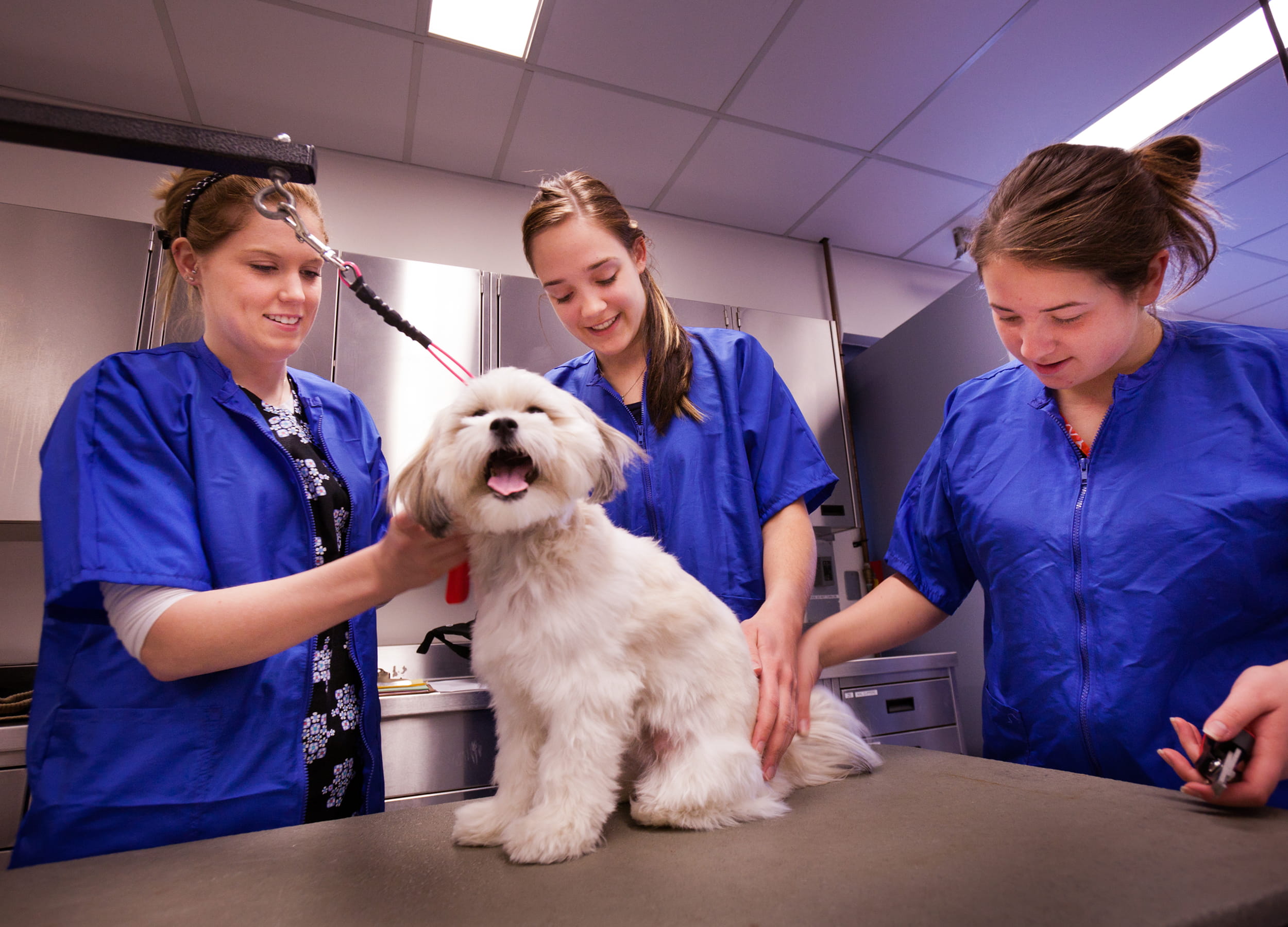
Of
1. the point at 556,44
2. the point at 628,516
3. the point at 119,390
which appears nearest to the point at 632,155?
the point at 556,44

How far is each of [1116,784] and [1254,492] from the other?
Answer: 0.47 metres

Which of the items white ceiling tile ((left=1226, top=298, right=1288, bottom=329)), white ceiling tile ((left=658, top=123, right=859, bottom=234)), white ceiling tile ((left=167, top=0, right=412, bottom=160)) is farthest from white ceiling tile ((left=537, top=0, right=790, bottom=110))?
white ceiling tile ((left=1226, top=298, right=1288, bottom=329))

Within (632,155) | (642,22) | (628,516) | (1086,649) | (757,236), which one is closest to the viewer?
(1086,649)

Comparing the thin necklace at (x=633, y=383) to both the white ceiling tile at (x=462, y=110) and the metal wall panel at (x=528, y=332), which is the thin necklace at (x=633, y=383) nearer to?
the metal wall panel at (x=528, y=332)

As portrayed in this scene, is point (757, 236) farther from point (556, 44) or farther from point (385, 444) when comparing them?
point (385, 444)

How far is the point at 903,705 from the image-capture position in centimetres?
296

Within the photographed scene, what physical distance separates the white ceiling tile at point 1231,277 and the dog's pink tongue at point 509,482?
571 cm

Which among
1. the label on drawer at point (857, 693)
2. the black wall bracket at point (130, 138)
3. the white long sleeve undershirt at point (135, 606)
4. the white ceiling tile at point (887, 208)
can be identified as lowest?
the label on drawer at point (857, 693)

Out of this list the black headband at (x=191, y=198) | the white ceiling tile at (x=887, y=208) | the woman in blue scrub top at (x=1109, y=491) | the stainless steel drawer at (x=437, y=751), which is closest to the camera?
the woman in blue scrub top at (x=1109, y=491)

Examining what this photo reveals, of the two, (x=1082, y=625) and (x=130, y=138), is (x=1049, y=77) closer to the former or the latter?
(x=1082, y=625)

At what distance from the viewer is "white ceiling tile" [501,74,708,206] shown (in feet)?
10.2

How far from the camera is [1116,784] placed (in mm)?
900

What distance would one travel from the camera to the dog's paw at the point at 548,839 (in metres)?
0.78

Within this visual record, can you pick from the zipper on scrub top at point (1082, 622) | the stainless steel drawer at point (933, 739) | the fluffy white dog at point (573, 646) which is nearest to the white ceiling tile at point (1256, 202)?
the stainless steel drawer at point (933, 739)
